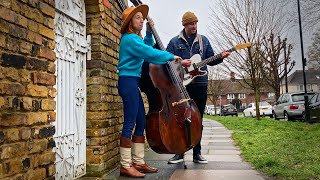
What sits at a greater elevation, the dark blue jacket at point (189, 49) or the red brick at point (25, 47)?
the dark blue jacket at point (189, 49)

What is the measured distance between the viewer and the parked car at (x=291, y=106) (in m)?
18.5

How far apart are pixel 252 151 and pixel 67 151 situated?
310 centimetres

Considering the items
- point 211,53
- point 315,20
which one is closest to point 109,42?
point 211,53

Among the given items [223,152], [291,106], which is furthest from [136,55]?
[291,106]

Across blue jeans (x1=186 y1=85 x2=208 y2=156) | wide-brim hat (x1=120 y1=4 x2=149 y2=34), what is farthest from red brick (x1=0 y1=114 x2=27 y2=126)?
blue jeans (x1=186 y1=85 x2=208 y2=156)

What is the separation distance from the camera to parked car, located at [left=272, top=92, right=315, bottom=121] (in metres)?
18.5

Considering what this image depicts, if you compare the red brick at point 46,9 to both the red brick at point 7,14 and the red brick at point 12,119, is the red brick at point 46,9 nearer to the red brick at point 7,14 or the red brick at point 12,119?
the red brick at point 7,14

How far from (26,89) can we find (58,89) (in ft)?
2.87

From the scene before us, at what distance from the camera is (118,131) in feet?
15.0

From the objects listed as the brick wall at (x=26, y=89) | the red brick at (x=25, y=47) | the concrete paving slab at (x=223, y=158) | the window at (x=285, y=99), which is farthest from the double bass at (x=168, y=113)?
the window at (x=285, y=99)

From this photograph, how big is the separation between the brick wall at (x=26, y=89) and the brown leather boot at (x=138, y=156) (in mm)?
1344

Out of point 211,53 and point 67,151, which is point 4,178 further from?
point 211,53

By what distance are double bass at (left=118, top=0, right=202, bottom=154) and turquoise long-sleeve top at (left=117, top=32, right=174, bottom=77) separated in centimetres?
21

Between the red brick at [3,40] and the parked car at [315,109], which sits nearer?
the red brick at [3,40]
